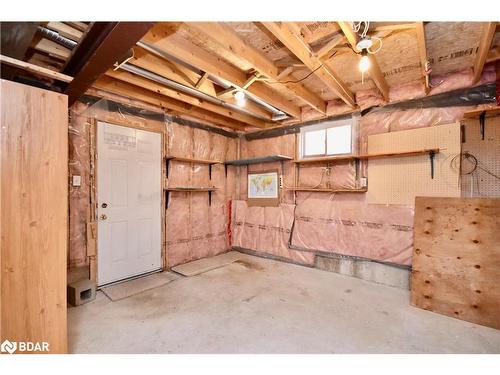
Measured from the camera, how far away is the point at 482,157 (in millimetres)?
2568

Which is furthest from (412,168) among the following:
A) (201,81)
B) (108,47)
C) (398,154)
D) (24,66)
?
(24,66)

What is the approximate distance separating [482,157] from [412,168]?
64 centimetres

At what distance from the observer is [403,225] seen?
305 centimetres

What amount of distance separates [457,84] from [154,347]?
4.10 meters

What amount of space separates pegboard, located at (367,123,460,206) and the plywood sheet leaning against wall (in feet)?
1.20

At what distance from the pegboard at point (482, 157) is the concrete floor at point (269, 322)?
1.38 metres

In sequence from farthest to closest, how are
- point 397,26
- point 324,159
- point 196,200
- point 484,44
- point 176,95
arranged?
1. point 196,200
2. point 324,159
3. point 176,95
4. point 484,44
5. point 397,26

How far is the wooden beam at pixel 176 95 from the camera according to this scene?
2624mm

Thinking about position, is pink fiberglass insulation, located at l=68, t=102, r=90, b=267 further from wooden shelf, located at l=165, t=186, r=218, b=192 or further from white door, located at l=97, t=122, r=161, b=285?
wooden shelf, located at l=165, t=186, r=218, b=192

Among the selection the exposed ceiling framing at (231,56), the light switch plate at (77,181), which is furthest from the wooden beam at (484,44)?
the light switch plate at (77,181)

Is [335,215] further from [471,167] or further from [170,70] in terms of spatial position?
[170,70]

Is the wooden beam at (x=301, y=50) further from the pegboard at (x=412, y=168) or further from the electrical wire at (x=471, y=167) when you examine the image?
the electrical wire at (x=471, y=167)
